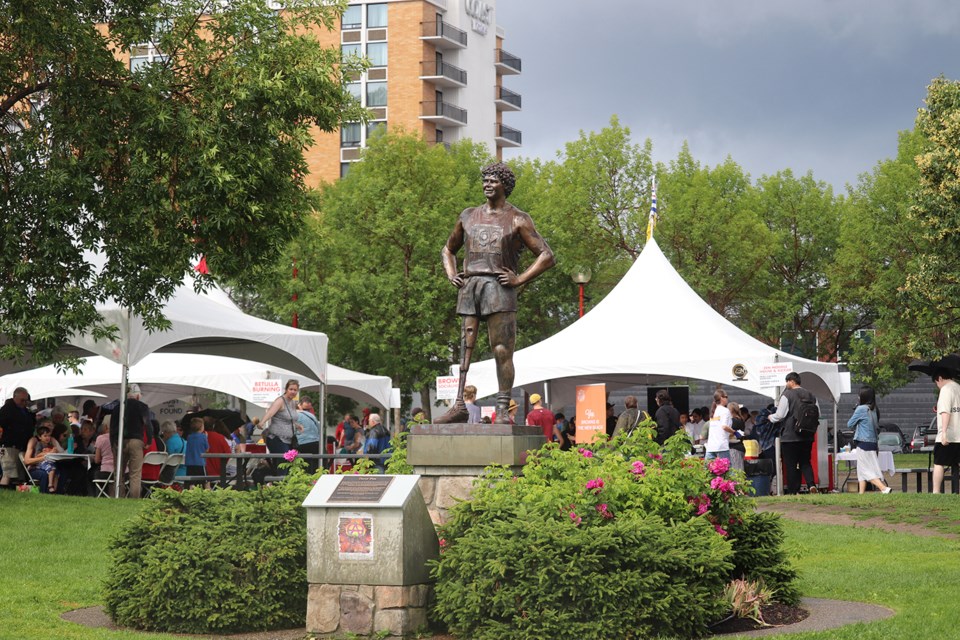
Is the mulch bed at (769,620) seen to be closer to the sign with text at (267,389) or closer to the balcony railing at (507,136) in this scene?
the sign with text at (267,389)

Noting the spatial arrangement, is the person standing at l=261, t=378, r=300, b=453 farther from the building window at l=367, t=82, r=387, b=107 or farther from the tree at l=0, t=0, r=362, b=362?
the building window at l=367, t=82, r=387, b=107

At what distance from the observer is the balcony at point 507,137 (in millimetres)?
85375

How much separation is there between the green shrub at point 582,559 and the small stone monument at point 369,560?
0.19 m

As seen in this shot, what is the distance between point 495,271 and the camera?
32.9ft

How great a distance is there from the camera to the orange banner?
21.1 metres

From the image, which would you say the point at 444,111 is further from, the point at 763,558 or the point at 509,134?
the point at 763,558

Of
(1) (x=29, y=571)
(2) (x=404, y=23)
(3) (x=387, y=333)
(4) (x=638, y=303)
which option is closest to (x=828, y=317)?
(3) (x=387, y=333)

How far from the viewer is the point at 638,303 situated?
24734 mm

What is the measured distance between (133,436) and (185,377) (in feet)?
A: 26.3

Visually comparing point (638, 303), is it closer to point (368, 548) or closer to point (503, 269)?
point (503, 269)

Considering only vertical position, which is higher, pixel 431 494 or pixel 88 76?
pixel 88 76

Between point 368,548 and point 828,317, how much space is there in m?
44.7

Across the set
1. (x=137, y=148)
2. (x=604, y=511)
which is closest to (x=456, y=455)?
(x=604, y=511)

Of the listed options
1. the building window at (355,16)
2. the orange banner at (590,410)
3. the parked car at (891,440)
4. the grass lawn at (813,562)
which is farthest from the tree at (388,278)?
the building window at (355,16)
